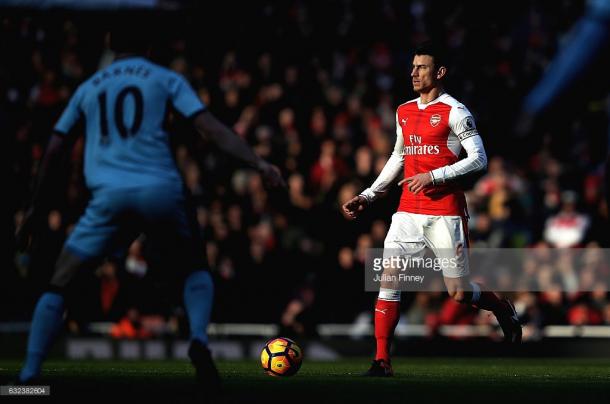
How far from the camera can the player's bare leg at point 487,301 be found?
8828 mm

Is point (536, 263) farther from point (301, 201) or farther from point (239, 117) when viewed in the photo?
point (239, 117)

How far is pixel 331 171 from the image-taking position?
55.0 ft

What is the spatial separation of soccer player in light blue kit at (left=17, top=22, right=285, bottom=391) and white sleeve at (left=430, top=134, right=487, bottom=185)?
109 inches

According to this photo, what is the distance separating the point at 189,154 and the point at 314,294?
154 inches

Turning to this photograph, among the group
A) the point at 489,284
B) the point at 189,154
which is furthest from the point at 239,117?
the point at 489,284

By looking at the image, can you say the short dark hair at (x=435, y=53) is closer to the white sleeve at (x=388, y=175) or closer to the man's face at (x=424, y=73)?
the man's face at (x=424, y=73)

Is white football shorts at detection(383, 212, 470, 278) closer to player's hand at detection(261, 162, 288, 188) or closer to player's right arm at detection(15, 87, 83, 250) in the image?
player's hand at detection(261, 162, 288, 188)

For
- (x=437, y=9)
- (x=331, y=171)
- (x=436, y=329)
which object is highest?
(x=437, y=9)

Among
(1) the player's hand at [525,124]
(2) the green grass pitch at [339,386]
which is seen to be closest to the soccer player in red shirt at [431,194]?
(2) the green grass pitch at [339,386]

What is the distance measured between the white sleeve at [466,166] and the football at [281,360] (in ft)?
5.51

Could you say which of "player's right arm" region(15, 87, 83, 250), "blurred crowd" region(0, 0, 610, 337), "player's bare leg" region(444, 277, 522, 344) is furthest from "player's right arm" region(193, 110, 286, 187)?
"blurred crowd" region(0, 0, 610, 337)

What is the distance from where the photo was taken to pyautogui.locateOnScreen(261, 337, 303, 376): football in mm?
8344

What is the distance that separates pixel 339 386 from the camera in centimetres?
712

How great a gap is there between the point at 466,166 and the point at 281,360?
202 centimetres
